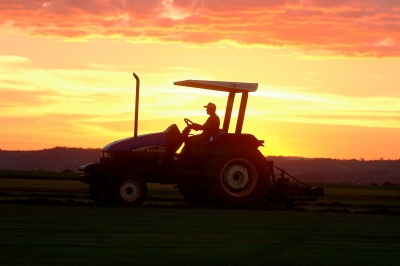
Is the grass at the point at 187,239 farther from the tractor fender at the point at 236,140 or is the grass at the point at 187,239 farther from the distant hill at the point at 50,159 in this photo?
the distant hill at the point at 50,159

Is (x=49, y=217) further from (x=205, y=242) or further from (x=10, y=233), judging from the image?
(x=205, y=242)

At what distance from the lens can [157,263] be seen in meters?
8.01

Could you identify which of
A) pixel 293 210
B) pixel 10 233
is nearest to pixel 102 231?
pixel 10 233

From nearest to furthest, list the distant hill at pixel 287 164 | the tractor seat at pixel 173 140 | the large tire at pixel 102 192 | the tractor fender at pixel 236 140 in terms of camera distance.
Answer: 1. the tractor fender at pixel 236 140
2. the tractor seat at pixel 173 140
3. the large tire at pixel 102 192
4. the distant hill at pixel 287 164

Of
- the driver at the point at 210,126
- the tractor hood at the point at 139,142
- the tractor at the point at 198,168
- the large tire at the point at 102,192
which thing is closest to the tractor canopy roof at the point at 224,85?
the tractor at the point at 198,168

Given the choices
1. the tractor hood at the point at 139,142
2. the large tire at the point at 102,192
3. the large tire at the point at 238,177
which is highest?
the tractor hood at the point at 139,142

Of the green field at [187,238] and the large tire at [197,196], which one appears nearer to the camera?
the green field at [187,238]

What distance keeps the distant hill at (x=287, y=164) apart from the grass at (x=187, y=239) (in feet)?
417

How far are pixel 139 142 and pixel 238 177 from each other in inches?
95.6

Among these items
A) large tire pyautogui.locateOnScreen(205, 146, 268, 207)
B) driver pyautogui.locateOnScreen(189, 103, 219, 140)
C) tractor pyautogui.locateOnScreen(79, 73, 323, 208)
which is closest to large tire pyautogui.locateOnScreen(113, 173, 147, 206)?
tractor pyautogui.locateOnScreen(79, 73, 323, 208)

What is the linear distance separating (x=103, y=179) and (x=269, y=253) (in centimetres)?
1043

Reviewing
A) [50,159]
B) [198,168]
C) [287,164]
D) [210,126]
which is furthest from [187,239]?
[50,159]

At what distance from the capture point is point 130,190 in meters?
18.4

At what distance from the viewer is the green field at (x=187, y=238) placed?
8.41 metres
